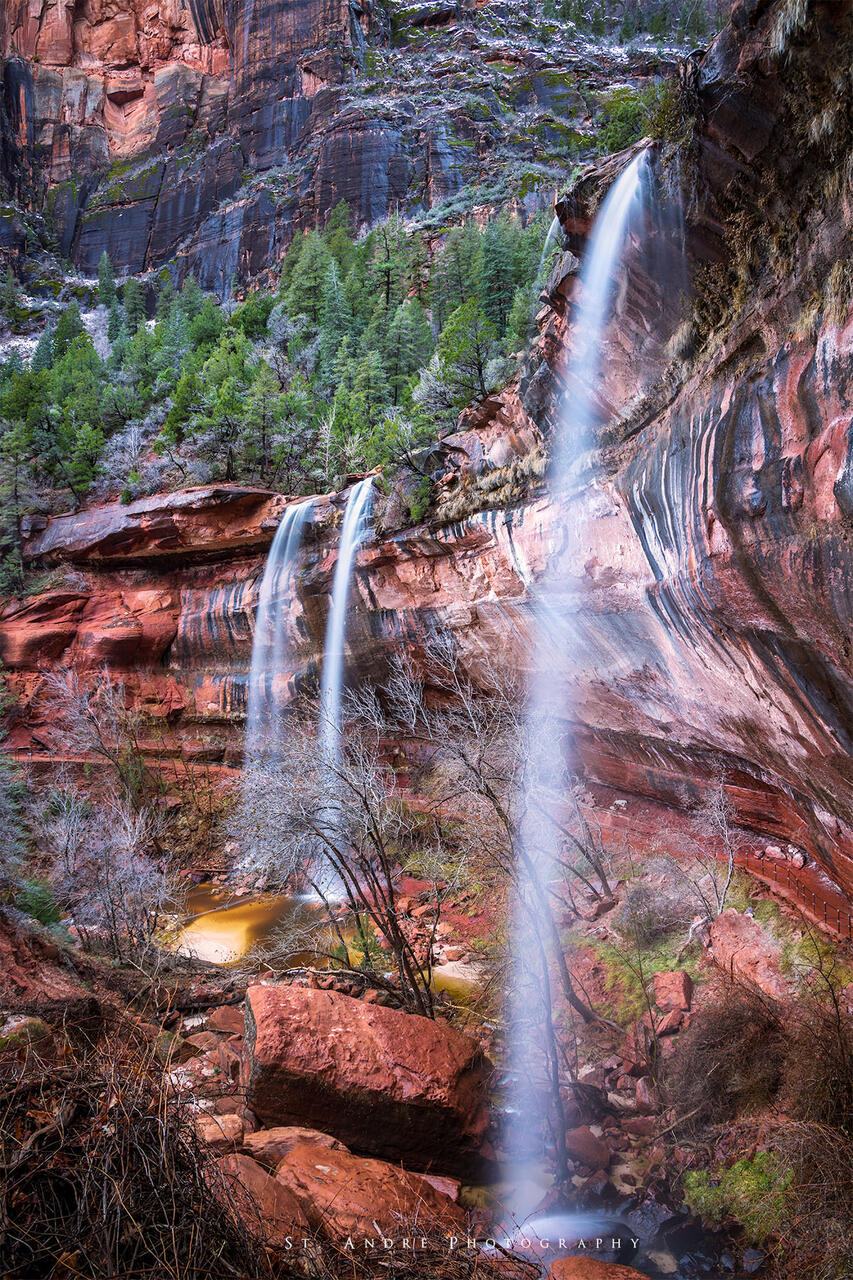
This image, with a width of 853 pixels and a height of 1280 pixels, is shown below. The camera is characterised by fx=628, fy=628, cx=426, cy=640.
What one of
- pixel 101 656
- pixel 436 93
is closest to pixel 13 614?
pixel 101 656

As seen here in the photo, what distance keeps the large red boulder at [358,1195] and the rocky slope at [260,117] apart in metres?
54.7

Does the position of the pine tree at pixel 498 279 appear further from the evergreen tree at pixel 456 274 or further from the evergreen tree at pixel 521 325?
the evergreen tree at pixel 521 325

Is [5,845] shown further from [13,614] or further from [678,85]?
[678,85]

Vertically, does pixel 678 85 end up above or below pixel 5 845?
above

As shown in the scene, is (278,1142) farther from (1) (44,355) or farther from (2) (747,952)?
(1) (44,355)

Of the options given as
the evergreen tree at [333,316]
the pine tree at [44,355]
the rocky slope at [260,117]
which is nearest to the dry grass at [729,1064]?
the evergreen tree at [333,316]

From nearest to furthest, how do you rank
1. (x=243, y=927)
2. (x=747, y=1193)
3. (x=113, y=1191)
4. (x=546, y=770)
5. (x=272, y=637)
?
(x=113, y=1191), (x=747, y=1193), (x=546, y=770), (x=243, y=927), (x=272, y=637)

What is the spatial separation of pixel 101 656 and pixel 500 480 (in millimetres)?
21389

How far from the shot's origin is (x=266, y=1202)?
5176mm

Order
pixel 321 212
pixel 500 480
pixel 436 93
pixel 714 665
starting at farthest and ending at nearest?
1. pixel 436 93
2. pixel 321 212
3. pixel 500 480
4. pixel 714 665

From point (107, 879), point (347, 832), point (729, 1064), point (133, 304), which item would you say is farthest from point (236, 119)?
point (729, 1064)

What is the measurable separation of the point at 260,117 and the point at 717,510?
251 feet

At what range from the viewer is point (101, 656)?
94.5 feet

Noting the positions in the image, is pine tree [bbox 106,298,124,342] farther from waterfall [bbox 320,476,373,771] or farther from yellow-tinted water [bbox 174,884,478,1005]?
yellow-tinted water [bbox 174,884,478,1005]
